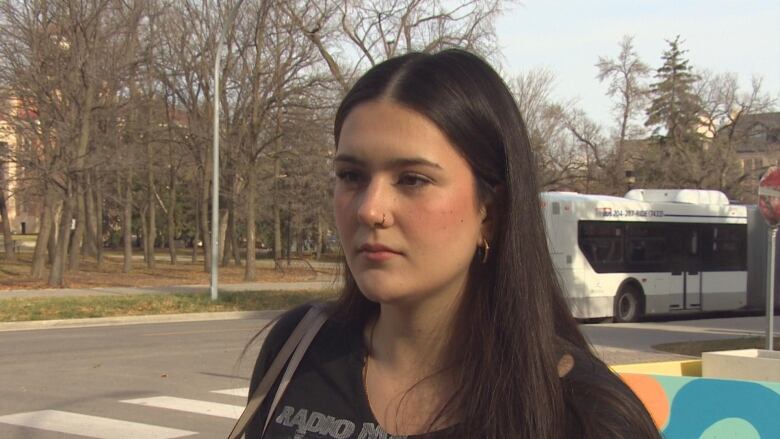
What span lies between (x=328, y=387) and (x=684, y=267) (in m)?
21.8

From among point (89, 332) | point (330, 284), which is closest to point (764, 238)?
point (89, 332)

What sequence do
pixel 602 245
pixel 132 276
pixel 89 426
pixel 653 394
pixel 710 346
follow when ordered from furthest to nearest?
1. pixel 132 276
2. pixel 602 245
3. pixel 710 346
4. pixel 89 426
5. pixel 653 394

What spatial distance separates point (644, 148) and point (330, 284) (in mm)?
54379

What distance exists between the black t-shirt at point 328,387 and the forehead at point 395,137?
471 millimetres

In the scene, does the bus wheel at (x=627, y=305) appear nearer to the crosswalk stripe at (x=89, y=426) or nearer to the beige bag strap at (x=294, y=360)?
the crosswalk stripe at (x=89, y=426)

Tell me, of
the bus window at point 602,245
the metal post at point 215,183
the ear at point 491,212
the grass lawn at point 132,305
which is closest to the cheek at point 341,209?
the ear at point 491,212

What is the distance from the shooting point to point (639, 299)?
21.9 m

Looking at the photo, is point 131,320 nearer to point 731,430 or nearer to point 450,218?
point 731,430

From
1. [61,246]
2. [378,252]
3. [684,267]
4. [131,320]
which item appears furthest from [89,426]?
[61,246]

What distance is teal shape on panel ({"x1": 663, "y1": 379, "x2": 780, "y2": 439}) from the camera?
13.7 ft

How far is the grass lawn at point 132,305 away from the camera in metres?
19.9

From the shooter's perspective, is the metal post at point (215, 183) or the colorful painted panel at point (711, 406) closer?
the colorful painted panel at point (711, 406)

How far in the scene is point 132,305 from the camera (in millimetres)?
21812

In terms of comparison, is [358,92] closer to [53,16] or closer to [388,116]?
[388,116]
